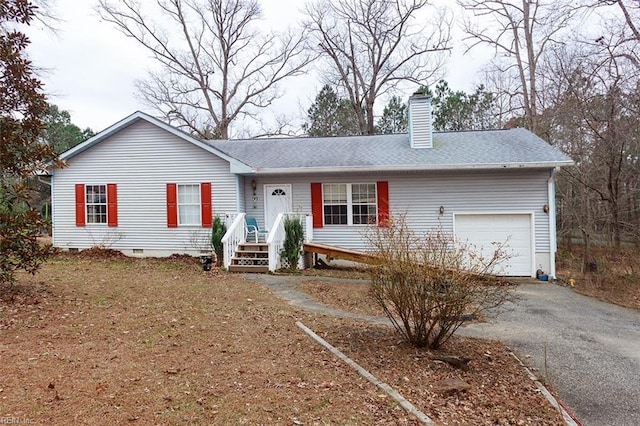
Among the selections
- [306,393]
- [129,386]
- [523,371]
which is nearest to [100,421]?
[129,386]

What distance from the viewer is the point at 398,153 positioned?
1270 centimetres

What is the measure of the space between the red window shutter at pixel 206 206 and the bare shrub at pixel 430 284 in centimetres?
836

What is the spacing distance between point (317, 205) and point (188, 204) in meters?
3.91

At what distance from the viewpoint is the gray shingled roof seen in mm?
11391

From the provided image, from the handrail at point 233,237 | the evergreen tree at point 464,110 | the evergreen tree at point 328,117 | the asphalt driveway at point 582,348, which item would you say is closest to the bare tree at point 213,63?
the evergreen tree at point 328,117

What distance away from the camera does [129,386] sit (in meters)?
3.52

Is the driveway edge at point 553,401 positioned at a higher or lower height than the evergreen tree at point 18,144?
lower

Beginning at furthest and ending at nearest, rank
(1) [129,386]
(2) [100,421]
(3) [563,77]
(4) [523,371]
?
(3) [563,77] < (4) [523,371] < (1) [129,386] < (2) [100,421]

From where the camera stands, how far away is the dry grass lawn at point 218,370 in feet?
10.5

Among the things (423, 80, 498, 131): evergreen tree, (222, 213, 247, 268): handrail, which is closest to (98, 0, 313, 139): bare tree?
(423, 80, 498, 131): evergreen tree

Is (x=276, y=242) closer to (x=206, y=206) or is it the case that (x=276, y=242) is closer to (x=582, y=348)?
(x=206, y=206)

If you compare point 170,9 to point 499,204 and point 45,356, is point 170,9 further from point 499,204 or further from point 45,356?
point 45,356

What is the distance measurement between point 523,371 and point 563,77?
16.6 meters

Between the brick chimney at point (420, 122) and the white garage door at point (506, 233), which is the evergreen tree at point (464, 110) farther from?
the white garage door at point (506, 233)
